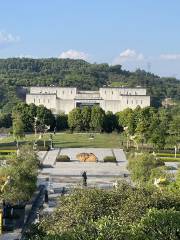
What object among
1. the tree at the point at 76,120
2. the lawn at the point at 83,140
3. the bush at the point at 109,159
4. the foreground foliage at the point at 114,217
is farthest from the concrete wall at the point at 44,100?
the foreground foliage at the point at 114,217

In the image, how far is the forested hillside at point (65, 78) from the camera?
326ft

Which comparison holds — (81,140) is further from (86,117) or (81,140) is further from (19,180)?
(19,180)

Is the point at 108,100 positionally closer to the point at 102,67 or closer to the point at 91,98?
the point at 91,98

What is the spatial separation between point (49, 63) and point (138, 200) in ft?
477

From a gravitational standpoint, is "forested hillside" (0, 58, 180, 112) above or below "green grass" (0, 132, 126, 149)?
above

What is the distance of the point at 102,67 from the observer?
149250mm

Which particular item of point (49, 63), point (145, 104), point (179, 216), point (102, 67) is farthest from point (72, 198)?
point (49, 63)

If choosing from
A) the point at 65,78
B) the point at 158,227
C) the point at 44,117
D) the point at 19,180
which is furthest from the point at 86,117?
the point at 65,78

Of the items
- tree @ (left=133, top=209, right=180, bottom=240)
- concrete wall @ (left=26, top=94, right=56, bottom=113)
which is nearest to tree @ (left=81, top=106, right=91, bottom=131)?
concrete wall @ (left=26, top=94, right=56, bottom=113)

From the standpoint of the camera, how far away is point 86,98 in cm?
8144

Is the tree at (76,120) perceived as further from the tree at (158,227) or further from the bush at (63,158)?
the tree at (158,227)

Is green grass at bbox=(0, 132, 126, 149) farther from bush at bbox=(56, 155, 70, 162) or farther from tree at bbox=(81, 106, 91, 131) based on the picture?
bush at bbox=(56, 155, 70, 162)

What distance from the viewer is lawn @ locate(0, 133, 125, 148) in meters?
51.8

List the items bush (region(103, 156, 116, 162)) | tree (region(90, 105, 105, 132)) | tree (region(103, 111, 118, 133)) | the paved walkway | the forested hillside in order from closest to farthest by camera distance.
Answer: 1. the paved walkway
2. bush (region(103, 156, 116, 162))
3. tree (region(90, 105, 105, 132))
4. tree (region(103, 111, 118, 133))
5. the forested hillside
